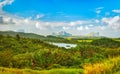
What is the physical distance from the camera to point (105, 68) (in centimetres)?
1210

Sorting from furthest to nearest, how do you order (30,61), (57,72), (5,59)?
(30,61)
(5,59)
(57,72)

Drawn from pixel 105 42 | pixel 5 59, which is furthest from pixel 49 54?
pixel 105 42

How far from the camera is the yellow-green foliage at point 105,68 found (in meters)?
11.8

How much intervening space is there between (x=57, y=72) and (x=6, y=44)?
6200 centimetres

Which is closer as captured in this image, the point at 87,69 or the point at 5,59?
the point at 87,69

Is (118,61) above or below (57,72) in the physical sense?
above

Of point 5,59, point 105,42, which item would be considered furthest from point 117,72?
point 105,42

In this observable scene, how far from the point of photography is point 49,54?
45.6m

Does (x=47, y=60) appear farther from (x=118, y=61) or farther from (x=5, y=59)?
(x=118, y=61)

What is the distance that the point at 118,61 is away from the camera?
12930 mm

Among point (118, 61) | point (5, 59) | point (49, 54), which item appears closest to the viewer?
point (118, 61)

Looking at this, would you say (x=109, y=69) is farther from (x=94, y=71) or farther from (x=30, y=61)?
(x=30, y=61)

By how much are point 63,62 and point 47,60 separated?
8.78 feet

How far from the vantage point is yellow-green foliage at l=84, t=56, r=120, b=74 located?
11.8 metres
